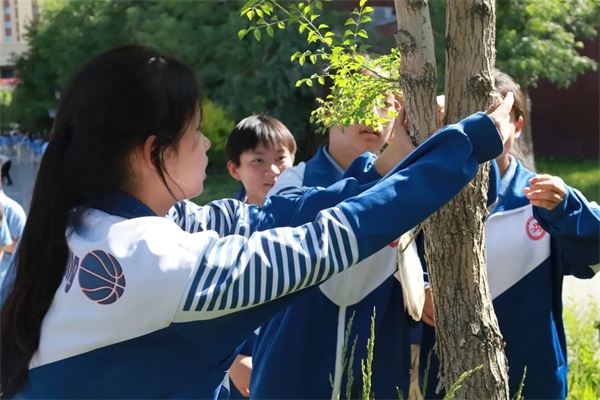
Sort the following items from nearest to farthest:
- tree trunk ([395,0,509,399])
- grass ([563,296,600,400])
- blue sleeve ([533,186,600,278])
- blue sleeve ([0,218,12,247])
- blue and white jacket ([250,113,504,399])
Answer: tree trunk ([395,0,509,399]) < blue sleeve ([533,186,600,278]) < blue and white jacket ([250,113,504,399]) < grass ([563,296,600,400]) < blue sleeve ([0,218,12,247])

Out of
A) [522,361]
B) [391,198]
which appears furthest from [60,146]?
[522,361]

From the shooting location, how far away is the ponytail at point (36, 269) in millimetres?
1461

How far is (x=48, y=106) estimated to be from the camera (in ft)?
110

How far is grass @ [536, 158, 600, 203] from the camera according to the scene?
1437 cm

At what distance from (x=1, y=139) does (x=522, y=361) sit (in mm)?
38315

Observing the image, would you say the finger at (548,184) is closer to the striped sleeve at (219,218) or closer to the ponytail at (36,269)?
the striped sleeve at (219,218)

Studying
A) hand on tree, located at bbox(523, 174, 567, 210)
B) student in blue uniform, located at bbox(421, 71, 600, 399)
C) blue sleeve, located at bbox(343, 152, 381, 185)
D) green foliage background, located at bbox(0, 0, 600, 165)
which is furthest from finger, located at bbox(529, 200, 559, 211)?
green foliage background, located at bbox(0, 0, 600, 165)

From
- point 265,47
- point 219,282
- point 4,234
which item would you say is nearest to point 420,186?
point 219,282

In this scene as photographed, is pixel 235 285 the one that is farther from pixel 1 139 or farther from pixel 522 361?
pixel 1 139

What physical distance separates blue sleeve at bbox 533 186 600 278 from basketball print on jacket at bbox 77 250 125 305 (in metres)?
1.16

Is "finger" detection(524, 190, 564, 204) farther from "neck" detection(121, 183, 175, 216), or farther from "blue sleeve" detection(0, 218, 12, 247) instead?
"blue sleeve" detection(0, 218, 12, 247)

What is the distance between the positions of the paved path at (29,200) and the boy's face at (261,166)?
894 mm

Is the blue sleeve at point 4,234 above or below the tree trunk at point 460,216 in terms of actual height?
below

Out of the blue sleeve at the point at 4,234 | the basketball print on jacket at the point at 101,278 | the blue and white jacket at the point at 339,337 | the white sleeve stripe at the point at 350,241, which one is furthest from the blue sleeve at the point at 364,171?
the blue sleeve at the point at 4,234
